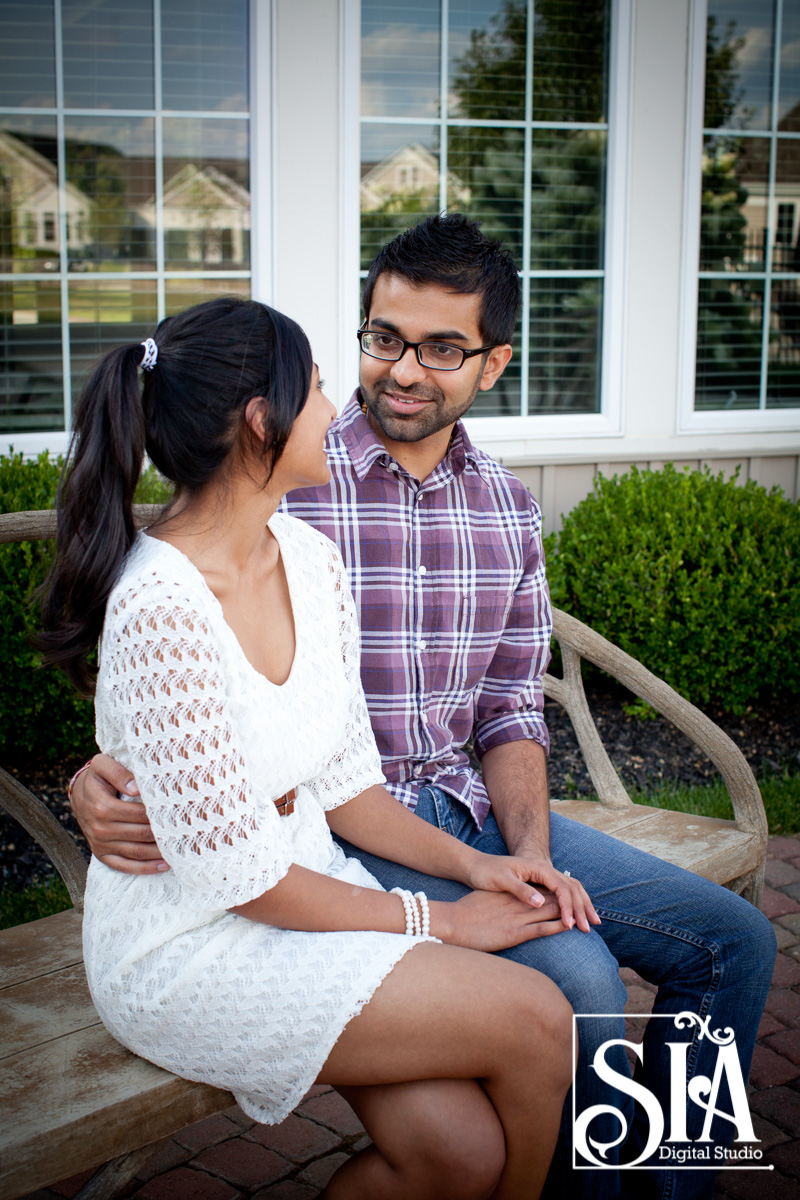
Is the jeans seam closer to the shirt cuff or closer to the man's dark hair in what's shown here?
the shirt cuff

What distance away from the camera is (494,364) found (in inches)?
102

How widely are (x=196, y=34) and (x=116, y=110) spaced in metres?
0.49

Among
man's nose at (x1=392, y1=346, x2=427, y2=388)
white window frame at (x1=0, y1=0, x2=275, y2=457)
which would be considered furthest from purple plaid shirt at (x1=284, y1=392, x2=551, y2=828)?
white window frame at (x1=0, y1=0, x2=275, y2=457)

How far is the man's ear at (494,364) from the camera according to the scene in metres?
2.55

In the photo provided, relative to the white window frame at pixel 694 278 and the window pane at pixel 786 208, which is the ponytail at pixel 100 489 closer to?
the white window frame at pixel 694 278

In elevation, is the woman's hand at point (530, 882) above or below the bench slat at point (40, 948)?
above

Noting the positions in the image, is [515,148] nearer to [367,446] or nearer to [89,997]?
[367,446]

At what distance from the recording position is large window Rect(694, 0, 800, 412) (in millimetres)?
5531

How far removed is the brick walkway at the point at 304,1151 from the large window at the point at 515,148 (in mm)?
3623

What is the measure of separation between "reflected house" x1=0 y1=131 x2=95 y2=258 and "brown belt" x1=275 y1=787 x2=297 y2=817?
377cm

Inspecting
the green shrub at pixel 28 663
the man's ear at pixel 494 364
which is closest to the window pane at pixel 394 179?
the green shrub at pixel 28 663

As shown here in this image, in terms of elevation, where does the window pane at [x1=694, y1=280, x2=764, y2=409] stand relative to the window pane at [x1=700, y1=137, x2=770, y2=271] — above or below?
below

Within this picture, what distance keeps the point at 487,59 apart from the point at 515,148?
1.41 ft

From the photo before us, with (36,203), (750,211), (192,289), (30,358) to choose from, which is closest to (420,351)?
(192,289)
